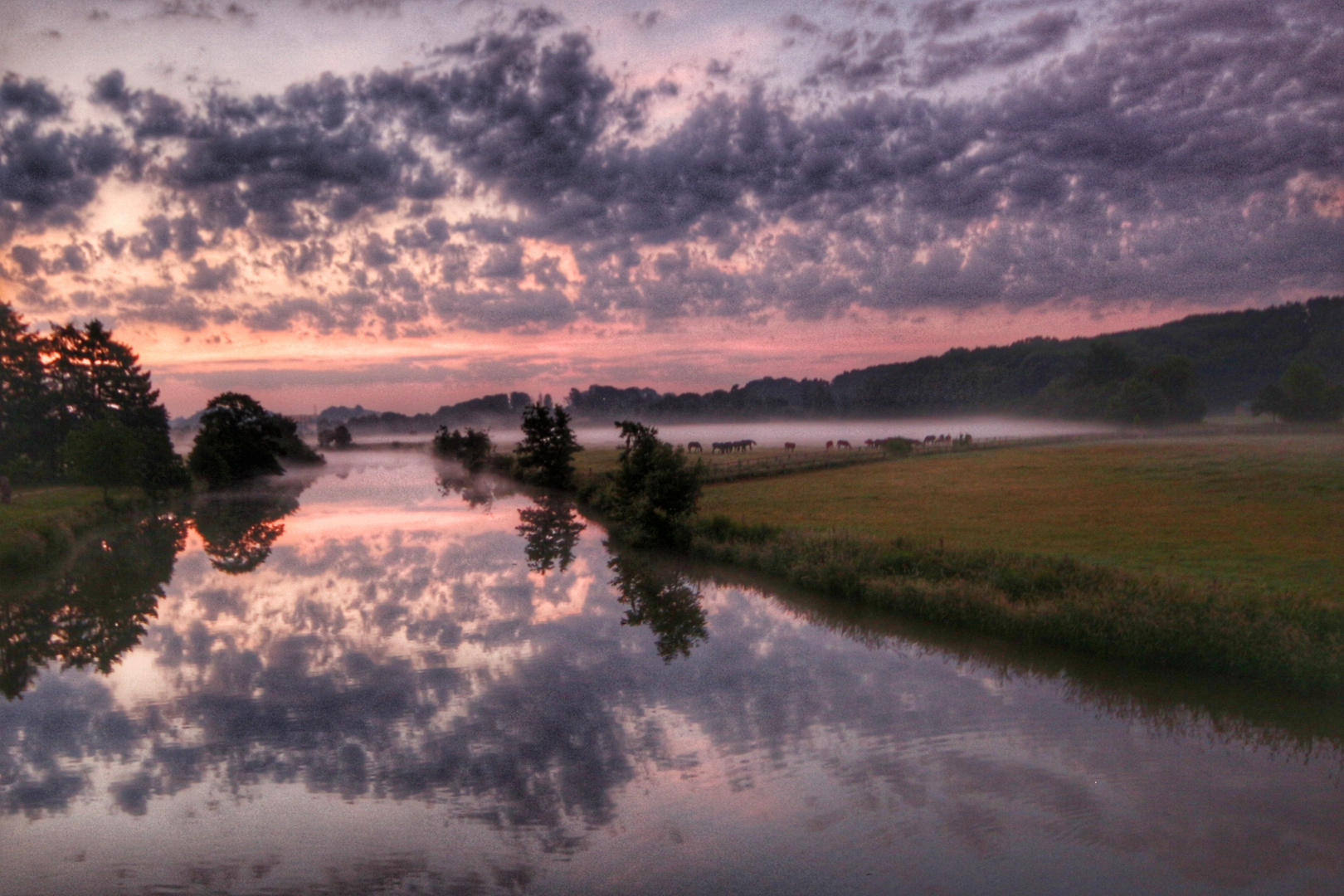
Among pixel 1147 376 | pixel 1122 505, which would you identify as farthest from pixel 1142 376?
pixel 1122 505

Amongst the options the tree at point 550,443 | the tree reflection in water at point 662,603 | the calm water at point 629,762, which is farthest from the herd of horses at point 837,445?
the calm water at point 629,762

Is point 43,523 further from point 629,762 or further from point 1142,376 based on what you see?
point 1142,376

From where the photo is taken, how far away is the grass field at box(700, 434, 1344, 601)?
81.4 ft

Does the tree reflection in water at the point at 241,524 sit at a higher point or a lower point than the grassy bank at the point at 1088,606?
higher

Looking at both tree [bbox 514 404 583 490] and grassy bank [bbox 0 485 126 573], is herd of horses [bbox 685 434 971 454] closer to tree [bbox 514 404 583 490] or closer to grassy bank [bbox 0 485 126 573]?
tree [bbox 514 404 583 490]

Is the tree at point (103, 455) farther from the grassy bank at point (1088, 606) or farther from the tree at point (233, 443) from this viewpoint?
the grassy bank at point (1088, 606)

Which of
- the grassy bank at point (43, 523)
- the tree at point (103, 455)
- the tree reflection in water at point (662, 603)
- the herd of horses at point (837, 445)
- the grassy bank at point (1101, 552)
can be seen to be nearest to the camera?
the grassy bank at point (1101, 552)

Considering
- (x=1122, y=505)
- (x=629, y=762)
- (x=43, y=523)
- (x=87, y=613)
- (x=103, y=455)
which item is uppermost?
(x=103, y=455)

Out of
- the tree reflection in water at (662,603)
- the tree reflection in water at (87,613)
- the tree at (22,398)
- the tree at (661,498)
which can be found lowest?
the tree reflection in water at (662,603)

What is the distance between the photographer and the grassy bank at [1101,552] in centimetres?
1714

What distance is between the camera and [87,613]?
2520 cm

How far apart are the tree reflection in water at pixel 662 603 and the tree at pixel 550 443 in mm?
33651

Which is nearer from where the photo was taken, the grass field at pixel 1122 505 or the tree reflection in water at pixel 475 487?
the grass field at pixel 1122 505

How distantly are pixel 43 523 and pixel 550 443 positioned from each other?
3767cm
